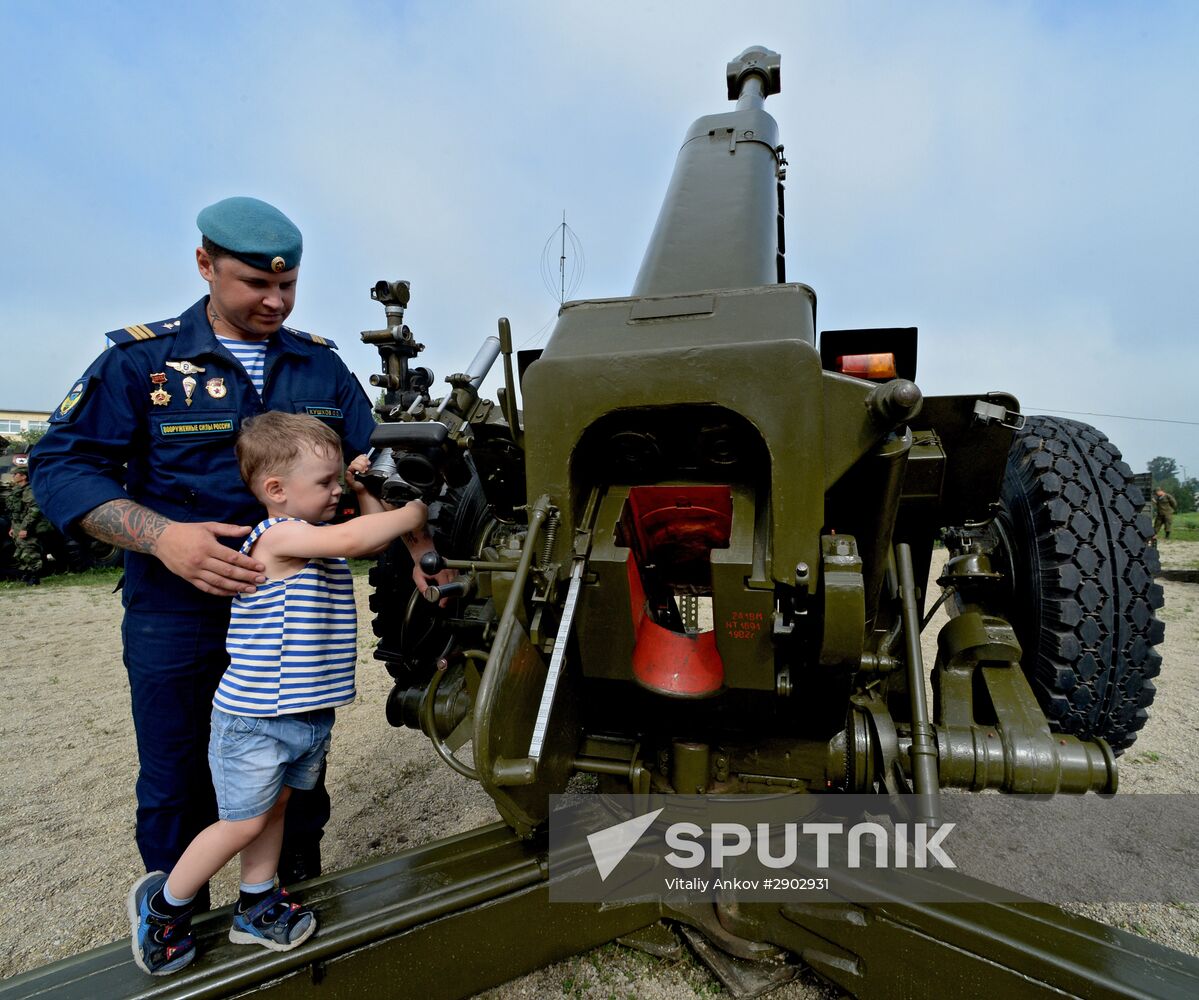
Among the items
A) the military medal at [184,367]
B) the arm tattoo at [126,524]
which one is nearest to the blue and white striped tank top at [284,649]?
the arm tattoo at [126,524]

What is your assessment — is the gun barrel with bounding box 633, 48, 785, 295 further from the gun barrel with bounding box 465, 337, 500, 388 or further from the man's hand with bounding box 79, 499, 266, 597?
the man's hand with bounding box 79, 499, 266, 597

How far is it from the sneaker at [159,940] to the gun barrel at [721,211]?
206 centimetres

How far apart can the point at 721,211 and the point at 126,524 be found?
7.36ft

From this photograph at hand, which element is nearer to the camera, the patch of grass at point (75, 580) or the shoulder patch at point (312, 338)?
the shoulder patch at point (312, 338)

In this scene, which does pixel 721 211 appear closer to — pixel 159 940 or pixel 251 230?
pixel 251 230

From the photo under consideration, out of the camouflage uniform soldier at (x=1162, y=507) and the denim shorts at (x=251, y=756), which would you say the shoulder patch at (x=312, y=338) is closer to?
the denim shorts at (x=251, y=756)

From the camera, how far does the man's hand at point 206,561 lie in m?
1.68

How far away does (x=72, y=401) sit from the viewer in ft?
6.12

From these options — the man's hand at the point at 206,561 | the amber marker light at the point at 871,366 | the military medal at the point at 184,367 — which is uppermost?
the amber marker light at the point at 871,366

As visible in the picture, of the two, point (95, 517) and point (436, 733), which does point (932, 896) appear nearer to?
point (436, 733)

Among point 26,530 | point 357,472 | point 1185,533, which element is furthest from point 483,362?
point 1185,533

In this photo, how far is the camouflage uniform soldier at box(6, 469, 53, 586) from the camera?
1150cm

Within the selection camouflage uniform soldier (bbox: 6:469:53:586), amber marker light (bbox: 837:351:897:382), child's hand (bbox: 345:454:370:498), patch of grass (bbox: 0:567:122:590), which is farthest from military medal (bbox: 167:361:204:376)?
camouflage uniform soldier (bbox: 6:469:53:586)

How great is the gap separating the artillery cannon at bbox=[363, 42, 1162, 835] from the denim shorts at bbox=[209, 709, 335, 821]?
0.45m
